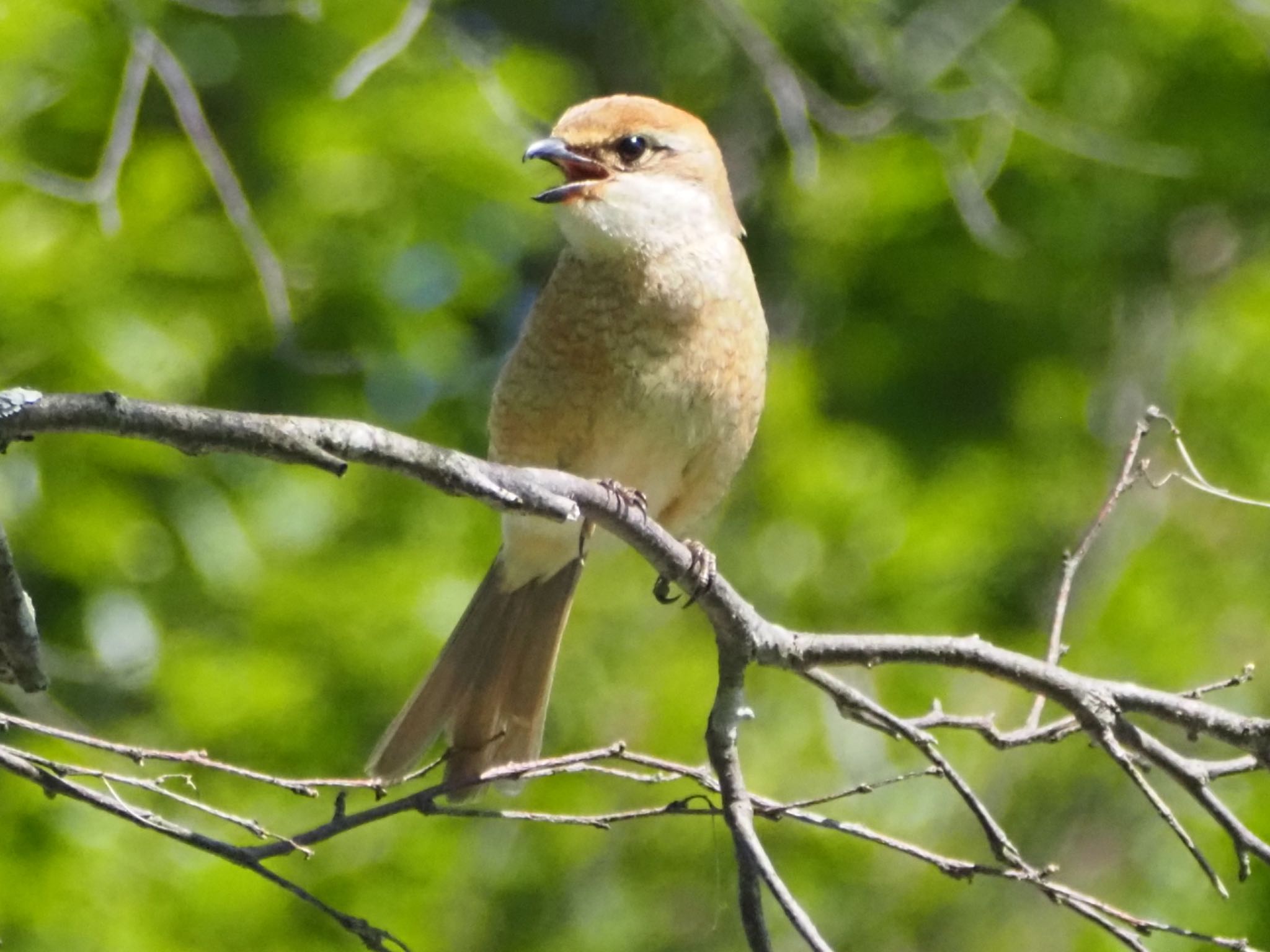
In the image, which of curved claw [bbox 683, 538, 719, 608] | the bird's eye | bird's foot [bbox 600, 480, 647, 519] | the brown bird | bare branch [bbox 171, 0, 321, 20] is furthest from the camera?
bare branch [bbox 171, 0, 321, 20]

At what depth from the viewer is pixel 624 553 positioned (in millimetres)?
5859

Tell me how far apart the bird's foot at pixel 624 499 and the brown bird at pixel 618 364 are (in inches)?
13.7

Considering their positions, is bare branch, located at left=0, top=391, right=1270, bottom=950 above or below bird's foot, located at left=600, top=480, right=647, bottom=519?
below

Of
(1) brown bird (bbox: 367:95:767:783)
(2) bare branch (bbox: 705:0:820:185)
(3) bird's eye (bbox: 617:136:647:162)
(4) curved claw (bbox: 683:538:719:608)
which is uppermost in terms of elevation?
(2) bare branch (bbox: 705:0:820:185)

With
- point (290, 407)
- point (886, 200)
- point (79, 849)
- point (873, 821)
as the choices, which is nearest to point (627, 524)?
point (79, 849)

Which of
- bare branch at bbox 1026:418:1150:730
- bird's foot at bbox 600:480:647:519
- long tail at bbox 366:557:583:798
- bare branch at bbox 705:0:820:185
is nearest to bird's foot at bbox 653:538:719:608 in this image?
bird's foot at bbox 600:480:647:519

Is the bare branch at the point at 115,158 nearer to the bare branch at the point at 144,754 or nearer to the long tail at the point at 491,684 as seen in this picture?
the long tail at the point at 491,684

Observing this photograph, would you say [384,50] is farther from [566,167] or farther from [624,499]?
[624,499]

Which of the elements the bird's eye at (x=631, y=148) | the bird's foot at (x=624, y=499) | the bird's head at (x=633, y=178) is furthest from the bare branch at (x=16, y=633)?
the bird's eye at (x=631, y=148)

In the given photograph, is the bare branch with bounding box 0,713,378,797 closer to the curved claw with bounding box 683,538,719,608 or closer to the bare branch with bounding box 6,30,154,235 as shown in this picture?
the curved claw with bounding box 683,538,719,608

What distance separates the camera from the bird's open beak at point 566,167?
4.12 metres

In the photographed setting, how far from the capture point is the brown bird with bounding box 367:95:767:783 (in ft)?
13.4

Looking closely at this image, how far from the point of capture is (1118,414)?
8414 mm

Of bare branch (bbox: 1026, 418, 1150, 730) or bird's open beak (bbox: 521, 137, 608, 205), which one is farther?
bird's open beak (bbox: 521, 137, 608, 205)
